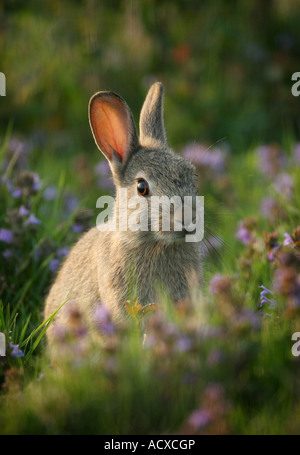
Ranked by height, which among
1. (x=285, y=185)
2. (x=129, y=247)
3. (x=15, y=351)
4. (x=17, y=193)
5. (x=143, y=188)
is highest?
(x=285, y=185)

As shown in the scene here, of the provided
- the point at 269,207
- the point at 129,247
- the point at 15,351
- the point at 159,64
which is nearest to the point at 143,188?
the point at 129,247

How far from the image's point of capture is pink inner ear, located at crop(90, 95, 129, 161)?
14.1ft

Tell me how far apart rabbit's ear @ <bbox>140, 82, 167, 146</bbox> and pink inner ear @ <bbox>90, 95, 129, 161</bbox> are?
12.4 inches

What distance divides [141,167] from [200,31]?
549cm

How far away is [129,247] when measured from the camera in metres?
4.04

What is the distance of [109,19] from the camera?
916 cm

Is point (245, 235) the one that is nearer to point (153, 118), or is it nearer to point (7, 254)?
point (153, 118)

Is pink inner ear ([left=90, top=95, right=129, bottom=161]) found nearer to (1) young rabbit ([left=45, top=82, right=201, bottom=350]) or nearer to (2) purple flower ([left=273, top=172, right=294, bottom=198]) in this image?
(1) young rabbit ([left=45, top=82, right=201, bottom=350])

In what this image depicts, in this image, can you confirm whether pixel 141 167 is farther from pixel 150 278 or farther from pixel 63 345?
pixel 63 345

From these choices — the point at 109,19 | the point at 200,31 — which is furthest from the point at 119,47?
the point at 200,31

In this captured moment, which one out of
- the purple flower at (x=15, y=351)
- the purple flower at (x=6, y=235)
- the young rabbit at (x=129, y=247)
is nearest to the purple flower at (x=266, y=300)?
the young rabbit at (x=129, y=247)

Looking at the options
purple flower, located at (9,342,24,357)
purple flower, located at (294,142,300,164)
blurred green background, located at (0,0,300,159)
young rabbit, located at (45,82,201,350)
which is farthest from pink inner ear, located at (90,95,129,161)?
blurred green background, located at (0,0,300,159)

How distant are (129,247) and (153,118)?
1.21 m

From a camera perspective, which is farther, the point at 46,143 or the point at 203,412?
the point at 46,143
